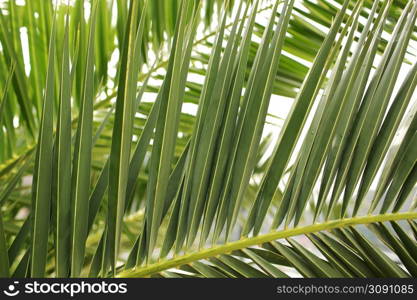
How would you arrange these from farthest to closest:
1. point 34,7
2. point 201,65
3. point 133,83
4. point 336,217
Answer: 1. point 201,65
2. point 34,7
3. point 336,217
4. point 133,83

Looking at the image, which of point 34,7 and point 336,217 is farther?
point 34,7

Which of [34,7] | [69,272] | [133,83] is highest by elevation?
[34,7]

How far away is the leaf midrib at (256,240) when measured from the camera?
0.49 metres

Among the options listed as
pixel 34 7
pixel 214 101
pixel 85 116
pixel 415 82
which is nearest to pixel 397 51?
pixel 415 82

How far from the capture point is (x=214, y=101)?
0.48 metres

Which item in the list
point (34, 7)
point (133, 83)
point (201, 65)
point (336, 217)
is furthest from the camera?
point (201, 65)

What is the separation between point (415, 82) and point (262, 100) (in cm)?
13

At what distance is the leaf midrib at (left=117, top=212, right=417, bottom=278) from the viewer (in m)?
0.49

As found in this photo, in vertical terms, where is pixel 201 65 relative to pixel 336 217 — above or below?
above

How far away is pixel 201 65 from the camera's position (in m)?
1.10

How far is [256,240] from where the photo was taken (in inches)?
20.1

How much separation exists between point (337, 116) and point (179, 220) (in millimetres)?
160

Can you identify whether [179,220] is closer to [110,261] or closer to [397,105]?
[110,261]

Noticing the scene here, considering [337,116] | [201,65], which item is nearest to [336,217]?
[337,116]
